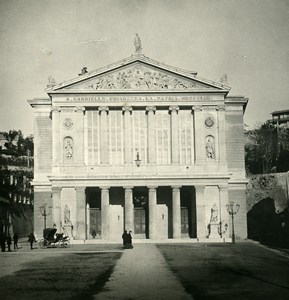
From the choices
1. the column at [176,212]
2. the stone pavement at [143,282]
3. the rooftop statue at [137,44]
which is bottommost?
the stone pavement at [143,282]

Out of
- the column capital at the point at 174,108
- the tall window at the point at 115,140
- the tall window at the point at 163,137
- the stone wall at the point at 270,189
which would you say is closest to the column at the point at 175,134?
the column capital at the point at 174,108

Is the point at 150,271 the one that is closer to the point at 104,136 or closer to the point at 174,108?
the point at 104,136

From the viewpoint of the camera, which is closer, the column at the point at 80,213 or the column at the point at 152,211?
the column at the point at 80,213

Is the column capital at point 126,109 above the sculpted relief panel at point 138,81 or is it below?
below

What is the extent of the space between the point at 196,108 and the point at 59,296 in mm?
33990

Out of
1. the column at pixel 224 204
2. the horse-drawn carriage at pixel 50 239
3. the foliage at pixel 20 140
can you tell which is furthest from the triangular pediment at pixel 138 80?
the foliage at pixel 20 140

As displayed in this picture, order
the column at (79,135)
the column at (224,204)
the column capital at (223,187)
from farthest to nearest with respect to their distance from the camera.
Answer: the column at (79,135), the column capital at (223,187), the column at (224,204)

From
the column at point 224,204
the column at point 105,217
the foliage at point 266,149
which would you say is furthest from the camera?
the foliage at point 266,149

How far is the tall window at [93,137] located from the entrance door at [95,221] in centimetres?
475

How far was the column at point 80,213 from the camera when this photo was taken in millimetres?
47156

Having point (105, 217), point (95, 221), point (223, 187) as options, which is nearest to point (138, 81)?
point (223, 187)

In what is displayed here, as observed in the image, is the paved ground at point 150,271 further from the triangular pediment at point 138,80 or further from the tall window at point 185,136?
the triangular pediment at point 138,80

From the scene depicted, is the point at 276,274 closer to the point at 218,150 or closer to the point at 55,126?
the point at 218,150

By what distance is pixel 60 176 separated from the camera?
4781cm
